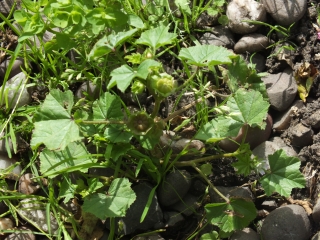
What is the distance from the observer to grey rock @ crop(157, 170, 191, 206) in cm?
236

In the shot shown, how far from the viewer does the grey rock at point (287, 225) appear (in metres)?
2.23

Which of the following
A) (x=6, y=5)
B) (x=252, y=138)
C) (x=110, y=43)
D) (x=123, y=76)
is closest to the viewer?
(x=123, y=76)

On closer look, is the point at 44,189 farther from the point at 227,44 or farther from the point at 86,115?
the point at 227,44

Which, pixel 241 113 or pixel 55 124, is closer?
pixel 55 124

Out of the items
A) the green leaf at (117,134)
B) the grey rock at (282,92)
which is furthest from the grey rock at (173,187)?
the grey rock at (282,92)

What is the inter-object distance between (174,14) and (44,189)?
1147 mm

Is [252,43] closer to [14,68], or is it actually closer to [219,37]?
[219,37]

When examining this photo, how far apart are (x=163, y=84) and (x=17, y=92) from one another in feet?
3.23

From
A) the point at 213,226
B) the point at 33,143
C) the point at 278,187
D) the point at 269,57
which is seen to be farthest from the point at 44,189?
the point at 269,57

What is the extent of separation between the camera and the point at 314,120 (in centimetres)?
242

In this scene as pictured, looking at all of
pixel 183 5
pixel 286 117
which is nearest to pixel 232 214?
pixel 286 117

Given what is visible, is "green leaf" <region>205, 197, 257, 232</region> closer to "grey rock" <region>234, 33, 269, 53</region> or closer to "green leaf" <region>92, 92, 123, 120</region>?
"green leaf" <region>92, 92, 123, 120</region>

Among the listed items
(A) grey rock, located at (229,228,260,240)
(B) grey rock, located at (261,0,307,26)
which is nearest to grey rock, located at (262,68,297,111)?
(B) grey rock, located at (261,0,307,26)

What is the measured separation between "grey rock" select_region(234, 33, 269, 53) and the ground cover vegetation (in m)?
0.16
